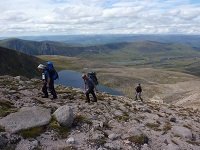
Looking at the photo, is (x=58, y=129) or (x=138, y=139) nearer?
(x=58, y=129)

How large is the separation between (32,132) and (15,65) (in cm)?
10928

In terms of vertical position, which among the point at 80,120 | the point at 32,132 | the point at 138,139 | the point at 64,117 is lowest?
the point at 138,139

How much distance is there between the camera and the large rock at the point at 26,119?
12.1m

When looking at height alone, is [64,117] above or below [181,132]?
above

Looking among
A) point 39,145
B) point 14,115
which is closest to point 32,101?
point 14,115

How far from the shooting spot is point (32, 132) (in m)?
12.2

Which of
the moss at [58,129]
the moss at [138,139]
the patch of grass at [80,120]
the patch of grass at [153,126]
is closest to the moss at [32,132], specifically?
the moss at [58,129]

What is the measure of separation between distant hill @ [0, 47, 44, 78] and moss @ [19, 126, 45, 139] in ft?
299

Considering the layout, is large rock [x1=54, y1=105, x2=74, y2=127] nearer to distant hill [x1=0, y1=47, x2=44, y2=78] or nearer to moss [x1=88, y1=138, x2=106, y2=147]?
moss [x1=88, y1=138, x2=106, y2=147]

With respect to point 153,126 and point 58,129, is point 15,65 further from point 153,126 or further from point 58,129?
point 58,129

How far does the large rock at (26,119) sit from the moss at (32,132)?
26cm

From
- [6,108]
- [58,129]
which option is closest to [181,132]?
[58,129]

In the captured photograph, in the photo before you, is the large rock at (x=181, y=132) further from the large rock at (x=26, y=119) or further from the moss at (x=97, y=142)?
the large rock at (x=26, y=119)

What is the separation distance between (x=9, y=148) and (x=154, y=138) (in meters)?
9.43
